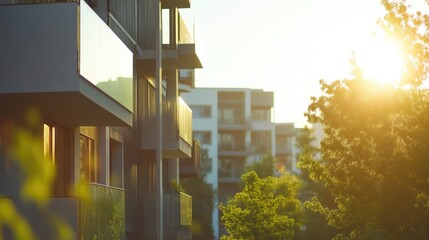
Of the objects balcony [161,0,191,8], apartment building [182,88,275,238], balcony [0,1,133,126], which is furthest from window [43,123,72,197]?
apartment building [182,88,275,238]

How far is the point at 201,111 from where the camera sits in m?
123

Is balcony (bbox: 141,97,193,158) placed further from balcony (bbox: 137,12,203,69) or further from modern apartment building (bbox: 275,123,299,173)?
modern apartment building (bbox: 275,123,299,173)

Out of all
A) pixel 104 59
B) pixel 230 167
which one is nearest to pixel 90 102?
pixel 104 59

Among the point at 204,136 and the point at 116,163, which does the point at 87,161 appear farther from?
the point at 204,136

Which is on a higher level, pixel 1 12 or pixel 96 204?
pixel 1 12

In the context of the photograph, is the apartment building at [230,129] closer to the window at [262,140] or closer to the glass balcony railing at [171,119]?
the window at [262,140]

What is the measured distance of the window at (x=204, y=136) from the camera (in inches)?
4744

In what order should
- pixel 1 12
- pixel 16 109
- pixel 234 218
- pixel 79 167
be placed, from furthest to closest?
pixel 234 218 < pixel 79 167 < pixel 16 109 < pixel 1 12

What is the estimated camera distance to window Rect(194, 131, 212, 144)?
395 ft

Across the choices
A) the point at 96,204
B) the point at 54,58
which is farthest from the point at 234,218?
the point at 54,58

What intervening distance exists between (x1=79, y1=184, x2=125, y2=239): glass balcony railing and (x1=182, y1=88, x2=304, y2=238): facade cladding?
306 feet

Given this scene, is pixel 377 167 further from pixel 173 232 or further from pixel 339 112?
pixel 173 232

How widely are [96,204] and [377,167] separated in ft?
36.5

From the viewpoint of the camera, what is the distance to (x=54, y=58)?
16219 millimetres
